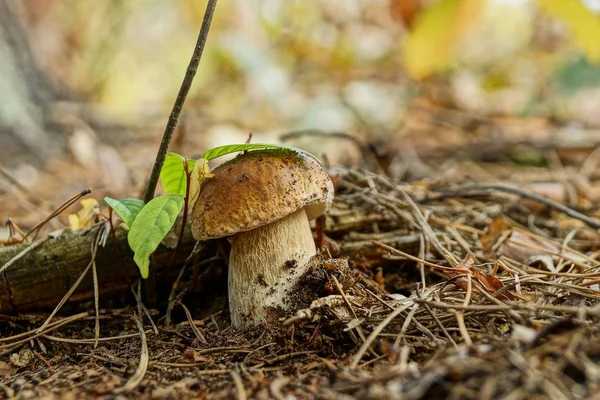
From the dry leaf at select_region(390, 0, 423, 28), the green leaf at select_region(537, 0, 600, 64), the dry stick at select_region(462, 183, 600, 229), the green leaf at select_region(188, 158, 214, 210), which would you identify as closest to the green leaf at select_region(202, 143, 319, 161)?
the green leaf at select_region(188, 158, 214, 210)

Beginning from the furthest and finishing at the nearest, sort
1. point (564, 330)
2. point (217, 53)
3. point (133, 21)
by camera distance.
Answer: point (133, 21) < point (217, 53) < point (564, 330)

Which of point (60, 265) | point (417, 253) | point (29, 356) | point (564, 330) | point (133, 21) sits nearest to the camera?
point (564, 330)

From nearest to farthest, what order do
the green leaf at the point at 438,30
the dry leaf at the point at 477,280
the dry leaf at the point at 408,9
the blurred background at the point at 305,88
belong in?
the dry leaf at the point at 477,280, the green leaf at the point at 438,30, the blurred background at the point at 305,88, the dry leaf at the point at 408,9

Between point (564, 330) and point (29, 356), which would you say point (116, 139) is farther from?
point (564, 330)

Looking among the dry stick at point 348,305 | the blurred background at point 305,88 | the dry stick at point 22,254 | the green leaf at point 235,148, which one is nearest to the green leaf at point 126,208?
the green leaf at point 235,148

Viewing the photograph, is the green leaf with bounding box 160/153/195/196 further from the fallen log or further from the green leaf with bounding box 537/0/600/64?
the green leaf with bounding box 537/0/600/64

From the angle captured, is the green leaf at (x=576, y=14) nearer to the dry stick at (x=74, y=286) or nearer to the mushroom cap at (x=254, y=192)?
the mushroom cap at (x=254, y=192)

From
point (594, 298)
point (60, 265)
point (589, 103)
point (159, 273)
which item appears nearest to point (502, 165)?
point (589, 103)
